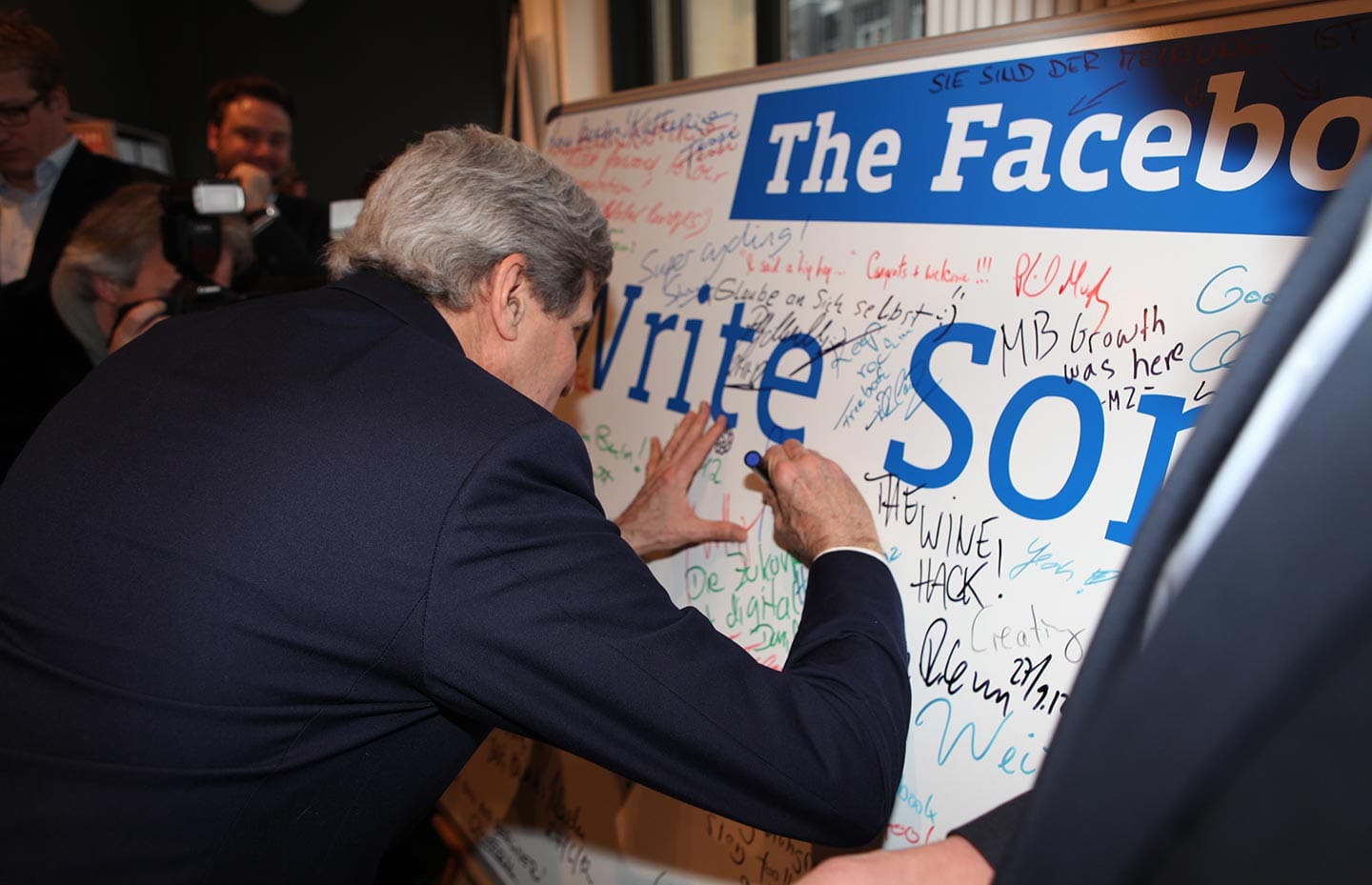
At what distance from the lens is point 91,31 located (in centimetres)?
506

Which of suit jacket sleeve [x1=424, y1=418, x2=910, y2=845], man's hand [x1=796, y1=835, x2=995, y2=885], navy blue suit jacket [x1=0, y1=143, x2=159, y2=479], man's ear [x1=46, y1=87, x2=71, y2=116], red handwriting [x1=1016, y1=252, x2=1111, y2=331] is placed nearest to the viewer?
man's hand [x1=796, y1=835, x2=995, y2=885]

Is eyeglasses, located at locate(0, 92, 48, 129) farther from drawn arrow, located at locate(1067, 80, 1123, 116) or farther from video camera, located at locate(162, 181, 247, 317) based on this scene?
drawn arrow, located at locate(1067, 80, 1123, 116)

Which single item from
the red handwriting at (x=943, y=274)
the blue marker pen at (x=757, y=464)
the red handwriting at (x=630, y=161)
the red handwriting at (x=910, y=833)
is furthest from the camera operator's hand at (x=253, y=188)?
the red handwriting at (x=910, y=833)

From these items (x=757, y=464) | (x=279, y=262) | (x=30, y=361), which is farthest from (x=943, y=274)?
(x=30, y=361)

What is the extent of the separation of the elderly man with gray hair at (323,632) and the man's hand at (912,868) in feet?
0.54

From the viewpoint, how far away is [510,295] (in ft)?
3.43

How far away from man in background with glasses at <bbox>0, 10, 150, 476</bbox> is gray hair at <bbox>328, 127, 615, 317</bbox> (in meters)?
1.34

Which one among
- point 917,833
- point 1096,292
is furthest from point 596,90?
point 917,833

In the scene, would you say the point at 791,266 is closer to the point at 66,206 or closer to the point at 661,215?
the point at 661,215

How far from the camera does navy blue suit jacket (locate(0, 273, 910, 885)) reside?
769 millimetres

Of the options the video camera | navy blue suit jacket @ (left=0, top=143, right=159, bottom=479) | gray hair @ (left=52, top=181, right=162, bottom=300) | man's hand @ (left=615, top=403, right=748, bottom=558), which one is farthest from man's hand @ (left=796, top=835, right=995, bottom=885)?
navy blue suit jacket @ (left=0, top=143, right=159, bottom=479)

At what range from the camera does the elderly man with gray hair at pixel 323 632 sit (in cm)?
77

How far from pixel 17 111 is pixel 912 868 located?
2.71 m

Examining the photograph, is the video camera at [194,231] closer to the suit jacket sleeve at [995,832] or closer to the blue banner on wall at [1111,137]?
the blue banner on wall at [1111,137]
